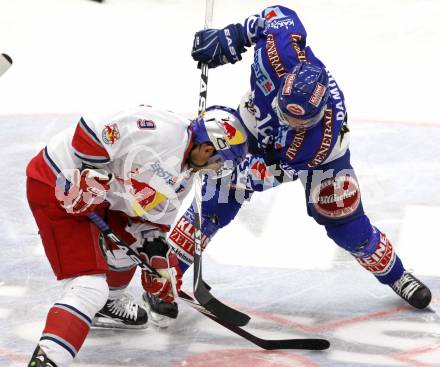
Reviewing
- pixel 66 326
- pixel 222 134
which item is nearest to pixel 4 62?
pixel 222 134

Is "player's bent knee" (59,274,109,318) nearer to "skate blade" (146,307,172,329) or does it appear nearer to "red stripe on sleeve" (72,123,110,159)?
"red stripe on sleeve" (72,123,110,159)

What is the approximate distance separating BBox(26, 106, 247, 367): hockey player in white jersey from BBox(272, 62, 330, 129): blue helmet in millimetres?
239

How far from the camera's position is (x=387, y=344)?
4.75 metres

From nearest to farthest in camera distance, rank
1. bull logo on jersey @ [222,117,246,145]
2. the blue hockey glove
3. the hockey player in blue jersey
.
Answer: bull logo on jersey @ [222,117,246,145] < the hockey player in blue jersey < the blue hockey glove

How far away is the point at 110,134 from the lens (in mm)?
4191

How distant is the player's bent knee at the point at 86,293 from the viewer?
412 cm

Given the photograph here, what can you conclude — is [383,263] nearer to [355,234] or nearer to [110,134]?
[355,234]

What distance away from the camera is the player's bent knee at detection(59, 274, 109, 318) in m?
4.12

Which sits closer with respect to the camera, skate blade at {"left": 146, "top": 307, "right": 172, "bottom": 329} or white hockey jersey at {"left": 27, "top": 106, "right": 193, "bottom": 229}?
white hockey jersey at {"left": 27, "top": 106, "right": 193, "bottom": 229}

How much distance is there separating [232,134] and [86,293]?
796 mm

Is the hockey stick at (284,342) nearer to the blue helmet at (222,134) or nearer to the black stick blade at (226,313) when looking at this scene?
the black stick blade at (226,313)

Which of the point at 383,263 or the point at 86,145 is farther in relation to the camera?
the point at 383,263

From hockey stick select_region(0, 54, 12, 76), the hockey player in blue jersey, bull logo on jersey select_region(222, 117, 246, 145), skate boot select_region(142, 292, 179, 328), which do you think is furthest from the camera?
hockey stick select_region(0, 54, 12, 76)

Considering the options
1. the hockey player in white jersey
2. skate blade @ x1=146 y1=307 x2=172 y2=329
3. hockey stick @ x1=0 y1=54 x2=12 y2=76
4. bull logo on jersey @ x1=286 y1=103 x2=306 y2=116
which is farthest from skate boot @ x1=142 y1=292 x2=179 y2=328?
hockey stick @ x1=0 y1=54 x2=12 y2=76
